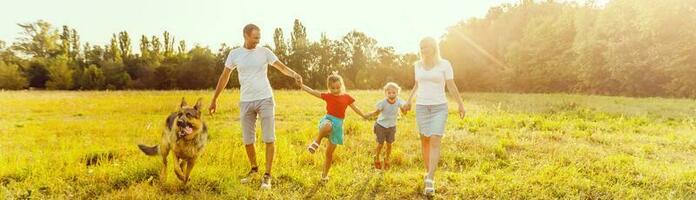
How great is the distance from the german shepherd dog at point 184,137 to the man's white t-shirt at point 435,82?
10.0 ft

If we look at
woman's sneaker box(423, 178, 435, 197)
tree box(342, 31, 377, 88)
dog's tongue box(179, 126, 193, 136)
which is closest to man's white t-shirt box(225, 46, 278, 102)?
dog's tongue box(179, 126, 193, 136)

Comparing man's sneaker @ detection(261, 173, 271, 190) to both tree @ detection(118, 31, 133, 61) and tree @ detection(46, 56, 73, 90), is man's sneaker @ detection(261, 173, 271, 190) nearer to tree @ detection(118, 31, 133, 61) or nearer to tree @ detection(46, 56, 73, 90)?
tree @ detection(46, 56, 73, 90)

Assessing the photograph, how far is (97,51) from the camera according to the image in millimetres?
74188

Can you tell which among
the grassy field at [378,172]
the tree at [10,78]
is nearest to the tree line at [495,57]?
the tree at [10,78]

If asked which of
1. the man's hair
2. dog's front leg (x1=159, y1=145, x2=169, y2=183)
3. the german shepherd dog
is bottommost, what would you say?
dog's front leg (x1=159, y1=145, x2=169, y2=183)

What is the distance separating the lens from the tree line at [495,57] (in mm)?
37656

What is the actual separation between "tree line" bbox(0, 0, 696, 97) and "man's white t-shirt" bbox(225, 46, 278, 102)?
37.6 m

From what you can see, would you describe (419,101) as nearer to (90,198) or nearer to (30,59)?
(90,198)

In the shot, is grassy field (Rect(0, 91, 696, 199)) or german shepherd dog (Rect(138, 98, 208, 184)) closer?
german shepherd dog (Rect(138, 98, 208, 184))

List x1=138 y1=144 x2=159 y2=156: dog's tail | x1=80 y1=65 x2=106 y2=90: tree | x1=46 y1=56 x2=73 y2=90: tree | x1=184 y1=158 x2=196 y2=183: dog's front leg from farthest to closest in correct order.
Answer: x1=80 y1=65 x2=106 y2=90: tree, x1=46 y1=56 x2=73 y2=90: tree, x1=138 y1=144 x2=159 y2=156: dog's tail, x1=184 y1=158 x2=196 y2=183: dog's front leg

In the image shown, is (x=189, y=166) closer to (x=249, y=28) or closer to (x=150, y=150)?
(x=150, y=150)

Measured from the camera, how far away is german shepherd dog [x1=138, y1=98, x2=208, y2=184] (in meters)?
6.62

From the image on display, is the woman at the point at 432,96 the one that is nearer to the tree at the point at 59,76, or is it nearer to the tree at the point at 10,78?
the tree at the point at 10,78

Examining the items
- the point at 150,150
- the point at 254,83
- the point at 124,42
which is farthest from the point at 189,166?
the point at 124,42
